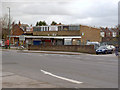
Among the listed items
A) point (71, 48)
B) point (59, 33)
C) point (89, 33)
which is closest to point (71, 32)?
point (59, 33)

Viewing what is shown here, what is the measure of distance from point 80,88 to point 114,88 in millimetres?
1329

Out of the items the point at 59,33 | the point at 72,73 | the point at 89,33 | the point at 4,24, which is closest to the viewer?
the point at 72,73

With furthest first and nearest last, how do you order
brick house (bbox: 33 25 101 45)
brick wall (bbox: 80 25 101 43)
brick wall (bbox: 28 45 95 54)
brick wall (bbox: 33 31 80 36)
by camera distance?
brick wall (bbox: 80 25 101 43), brick wall (bbox: 33 31 80 36), brick house (bbox: 33 25 101 45), brick wall (bbox: 28 45 95 54)

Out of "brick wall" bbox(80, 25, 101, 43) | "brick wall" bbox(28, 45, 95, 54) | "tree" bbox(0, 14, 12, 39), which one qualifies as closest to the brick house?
"brick wall" bbox(80, 25, 101, 43)

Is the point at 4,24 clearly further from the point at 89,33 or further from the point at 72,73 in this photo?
the point at 72,73

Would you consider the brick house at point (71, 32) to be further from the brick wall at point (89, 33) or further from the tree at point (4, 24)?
the tree at point (4, 24)

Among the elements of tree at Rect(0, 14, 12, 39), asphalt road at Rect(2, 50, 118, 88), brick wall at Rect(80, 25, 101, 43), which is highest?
tree at Rect(0, 14, 12, 39)

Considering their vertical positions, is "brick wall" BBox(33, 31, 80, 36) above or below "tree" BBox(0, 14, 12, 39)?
below

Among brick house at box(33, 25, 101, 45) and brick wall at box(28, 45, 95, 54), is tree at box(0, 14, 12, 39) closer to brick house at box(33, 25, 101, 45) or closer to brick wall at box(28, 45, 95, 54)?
brick house at box(33, 25, 101, 45)

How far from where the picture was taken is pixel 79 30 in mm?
63375

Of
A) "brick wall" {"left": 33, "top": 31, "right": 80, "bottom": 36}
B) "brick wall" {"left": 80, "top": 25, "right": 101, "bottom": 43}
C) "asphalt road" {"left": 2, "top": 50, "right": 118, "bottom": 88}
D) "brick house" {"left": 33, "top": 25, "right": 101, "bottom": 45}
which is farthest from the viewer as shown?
"brick wall" {"left": 80, "top": 25, "right": 101, "bottom": 43}

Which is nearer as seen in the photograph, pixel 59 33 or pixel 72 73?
pixel 72 73

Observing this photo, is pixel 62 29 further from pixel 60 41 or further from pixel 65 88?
pixel 65 88

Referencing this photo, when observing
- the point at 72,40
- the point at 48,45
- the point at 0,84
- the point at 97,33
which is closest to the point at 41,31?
the point at 72,40
